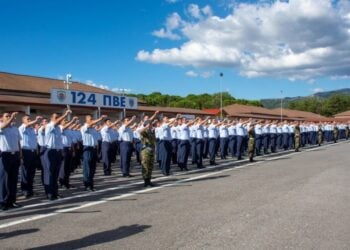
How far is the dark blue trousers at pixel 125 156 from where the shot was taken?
15456mm

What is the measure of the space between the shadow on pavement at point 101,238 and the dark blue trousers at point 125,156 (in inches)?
311

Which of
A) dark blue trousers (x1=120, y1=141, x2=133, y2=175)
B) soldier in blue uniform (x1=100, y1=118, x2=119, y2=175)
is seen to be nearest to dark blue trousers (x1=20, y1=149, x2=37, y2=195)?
dark blue trousers (x1=120, y1=141, x2=133, y2=175)

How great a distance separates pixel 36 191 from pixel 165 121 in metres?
5.70

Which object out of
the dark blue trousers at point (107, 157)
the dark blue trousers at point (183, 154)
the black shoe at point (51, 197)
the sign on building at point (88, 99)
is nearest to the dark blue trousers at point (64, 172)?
the black shoe at point (51, 197)

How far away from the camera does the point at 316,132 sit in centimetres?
3659

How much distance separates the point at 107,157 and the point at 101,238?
973cm

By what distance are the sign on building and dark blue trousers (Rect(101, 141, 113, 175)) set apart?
16.5 feet

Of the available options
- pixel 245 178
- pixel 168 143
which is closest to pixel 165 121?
pixel 168 143

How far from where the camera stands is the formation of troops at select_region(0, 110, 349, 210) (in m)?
9.90

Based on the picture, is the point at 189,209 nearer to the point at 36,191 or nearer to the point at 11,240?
the point at 11,240

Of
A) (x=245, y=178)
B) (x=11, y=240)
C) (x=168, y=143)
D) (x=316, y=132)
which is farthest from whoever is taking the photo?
(x=316, y=132)

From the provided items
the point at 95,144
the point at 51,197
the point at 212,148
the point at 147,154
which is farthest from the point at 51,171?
the point at 212,148

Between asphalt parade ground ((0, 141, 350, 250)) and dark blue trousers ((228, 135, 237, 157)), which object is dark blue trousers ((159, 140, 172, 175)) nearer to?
asphalt parade ground ((0, 141, 350, 250))

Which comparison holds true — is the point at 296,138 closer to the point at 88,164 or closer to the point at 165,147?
the point at 165,147
